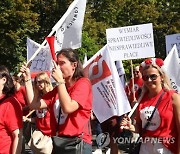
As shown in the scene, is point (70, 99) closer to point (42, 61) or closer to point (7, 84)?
point (7, 84)

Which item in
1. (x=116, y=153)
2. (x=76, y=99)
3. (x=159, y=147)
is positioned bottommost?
(x=116, y=153)

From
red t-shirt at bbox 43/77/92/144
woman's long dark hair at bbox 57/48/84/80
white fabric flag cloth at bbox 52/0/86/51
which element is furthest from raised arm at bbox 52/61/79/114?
white fabric flag cloth at bbox 52/0/86/51

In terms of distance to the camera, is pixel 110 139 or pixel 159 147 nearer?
pixel 159 147

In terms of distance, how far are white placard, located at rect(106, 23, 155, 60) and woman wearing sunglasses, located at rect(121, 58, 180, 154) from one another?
4.09m

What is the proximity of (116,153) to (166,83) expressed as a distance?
3697 millimetres

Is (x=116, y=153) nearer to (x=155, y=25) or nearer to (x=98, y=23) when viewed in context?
(x=98, y=23)

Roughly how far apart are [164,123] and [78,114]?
67 cm

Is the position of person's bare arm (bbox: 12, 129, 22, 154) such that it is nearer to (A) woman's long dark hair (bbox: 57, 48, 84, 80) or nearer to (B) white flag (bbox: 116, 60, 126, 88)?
(A) woman's long dark hair (bbox: 57, 48, 84, 80)

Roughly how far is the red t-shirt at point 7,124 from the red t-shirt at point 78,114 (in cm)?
31

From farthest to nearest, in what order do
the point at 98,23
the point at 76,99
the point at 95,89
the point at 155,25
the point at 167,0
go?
the point at 167,0 < the point at 155,25 < the point at 98,23 < the point at 95,89 < the point at 76,99

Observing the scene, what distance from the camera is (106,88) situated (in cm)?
601

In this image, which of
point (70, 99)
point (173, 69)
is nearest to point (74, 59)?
point (70, 99)

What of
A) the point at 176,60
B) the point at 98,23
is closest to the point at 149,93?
the point at 176,60

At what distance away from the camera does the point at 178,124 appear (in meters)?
3.64
